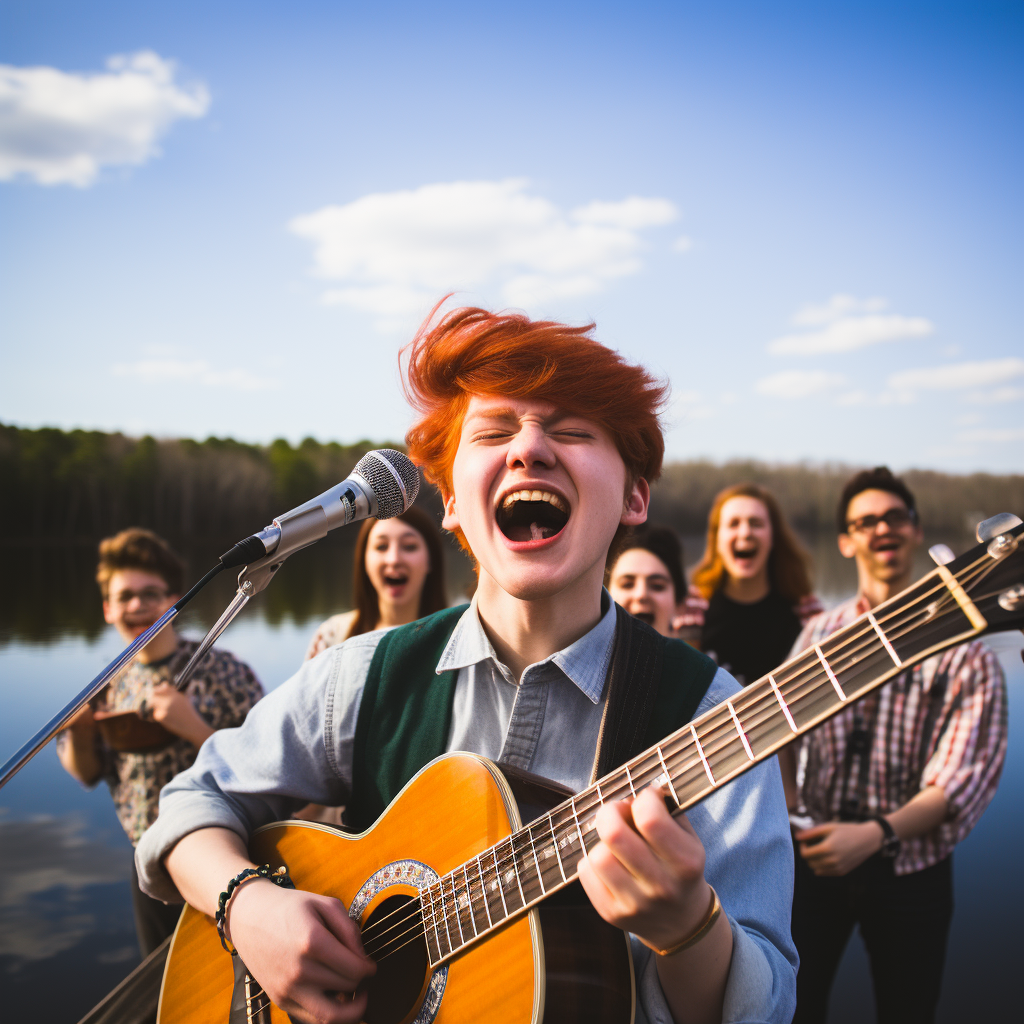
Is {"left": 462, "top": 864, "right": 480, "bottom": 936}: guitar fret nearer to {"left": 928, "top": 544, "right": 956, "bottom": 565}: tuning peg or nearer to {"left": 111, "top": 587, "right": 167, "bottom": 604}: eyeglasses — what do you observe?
{"left": 928, "top": 544, "right": 956, "bottom": 565}: tuning peg

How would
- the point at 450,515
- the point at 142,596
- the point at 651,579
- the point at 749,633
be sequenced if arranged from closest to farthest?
the point at 450,515 < the point at 142,596 < the point at 651,579 < the point at 749,633

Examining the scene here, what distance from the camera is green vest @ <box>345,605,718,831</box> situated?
1.44 m

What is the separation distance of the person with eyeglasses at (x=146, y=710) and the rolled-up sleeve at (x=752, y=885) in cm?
215

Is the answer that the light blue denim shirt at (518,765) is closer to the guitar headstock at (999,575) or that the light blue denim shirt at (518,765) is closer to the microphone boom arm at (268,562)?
the microphone boom arm at (268,562)

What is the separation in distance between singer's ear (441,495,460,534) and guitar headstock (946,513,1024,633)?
1.01 m

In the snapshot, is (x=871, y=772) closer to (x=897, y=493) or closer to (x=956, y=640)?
(x=897, y=493)

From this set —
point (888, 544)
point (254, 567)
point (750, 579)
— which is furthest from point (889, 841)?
point (254, 567)

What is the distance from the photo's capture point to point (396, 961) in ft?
4.38

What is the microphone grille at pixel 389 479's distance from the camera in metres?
1.52

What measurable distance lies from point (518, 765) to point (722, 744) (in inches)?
20.4

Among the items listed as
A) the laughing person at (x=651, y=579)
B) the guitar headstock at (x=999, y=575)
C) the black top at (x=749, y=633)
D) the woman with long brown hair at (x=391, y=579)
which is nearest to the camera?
the guitar headstock at (x=999, y=575)

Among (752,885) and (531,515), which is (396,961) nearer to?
(752,885)

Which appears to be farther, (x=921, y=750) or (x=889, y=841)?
(x=921, y=750)

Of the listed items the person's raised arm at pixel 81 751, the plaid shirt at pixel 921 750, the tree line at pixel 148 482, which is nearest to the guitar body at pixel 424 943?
the plaid shirt at pixel 921 750
